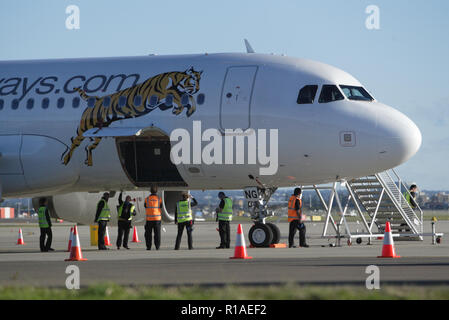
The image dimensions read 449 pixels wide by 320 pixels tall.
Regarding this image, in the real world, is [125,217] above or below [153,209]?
below

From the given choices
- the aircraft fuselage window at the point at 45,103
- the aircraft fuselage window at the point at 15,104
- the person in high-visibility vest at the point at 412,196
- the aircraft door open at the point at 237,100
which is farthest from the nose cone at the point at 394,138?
the aircraft fuselage window at the point at 15,104

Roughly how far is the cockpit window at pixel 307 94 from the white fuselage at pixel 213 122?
0.11 meters

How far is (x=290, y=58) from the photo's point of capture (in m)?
26.5

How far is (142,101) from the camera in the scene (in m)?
25.9

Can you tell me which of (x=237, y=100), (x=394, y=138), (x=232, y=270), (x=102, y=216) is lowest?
(x=232, y=270)

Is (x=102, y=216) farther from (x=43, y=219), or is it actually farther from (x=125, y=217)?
(x=43, y=219)

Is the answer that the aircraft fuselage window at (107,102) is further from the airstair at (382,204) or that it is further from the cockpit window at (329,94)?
the airstair at (382,204)

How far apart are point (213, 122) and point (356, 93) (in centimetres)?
415

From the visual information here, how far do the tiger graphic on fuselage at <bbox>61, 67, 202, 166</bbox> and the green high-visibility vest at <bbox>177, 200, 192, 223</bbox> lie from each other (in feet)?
9.50

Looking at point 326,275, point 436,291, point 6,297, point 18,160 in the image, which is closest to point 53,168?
point 18,160

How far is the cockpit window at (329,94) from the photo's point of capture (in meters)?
24.9

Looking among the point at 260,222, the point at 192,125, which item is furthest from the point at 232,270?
the point at 260,222

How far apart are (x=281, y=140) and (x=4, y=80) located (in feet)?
30.2

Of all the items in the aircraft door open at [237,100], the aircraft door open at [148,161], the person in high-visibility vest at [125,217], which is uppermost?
the aircraft door open at [237,100]
